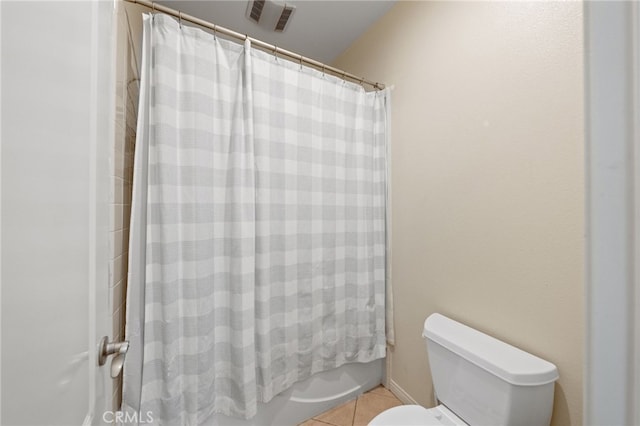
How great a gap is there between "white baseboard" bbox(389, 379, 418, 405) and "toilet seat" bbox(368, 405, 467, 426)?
1.45ft

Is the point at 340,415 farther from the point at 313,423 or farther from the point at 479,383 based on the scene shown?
the point at 479,383

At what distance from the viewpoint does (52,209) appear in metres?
0.35

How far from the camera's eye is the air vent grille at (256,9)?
59.1 inches

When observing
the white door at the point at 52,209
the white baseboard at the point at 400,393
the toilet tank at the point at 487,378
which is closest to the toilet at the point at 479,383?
the toilet tank at the point at 487,378

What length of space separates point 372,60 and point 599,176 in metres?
1.78

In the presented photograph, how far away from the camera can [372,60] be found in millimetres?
1739

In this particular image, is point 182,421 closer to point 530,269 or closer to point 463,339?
point 463,339

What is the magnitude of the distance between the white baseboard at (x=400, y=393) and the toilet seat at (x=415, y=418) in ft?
1.45

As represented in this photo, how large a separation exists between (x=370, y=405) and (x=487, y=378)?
85 cm

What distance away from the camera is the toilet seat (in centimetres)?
98

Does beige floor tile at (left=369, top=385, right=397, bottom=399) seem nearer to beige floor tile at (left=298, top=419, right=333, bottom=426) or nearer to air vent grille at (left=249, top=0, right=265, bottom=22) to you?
beige floor tile at (left=298, top=419, right=333, bottom=426)

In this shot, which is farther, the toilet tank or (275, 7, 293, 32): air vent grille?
(275, 7, 293, 32): air vent grille

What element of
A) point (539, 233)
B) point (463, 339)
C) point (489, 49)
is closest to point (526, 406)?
point (463, 339)
